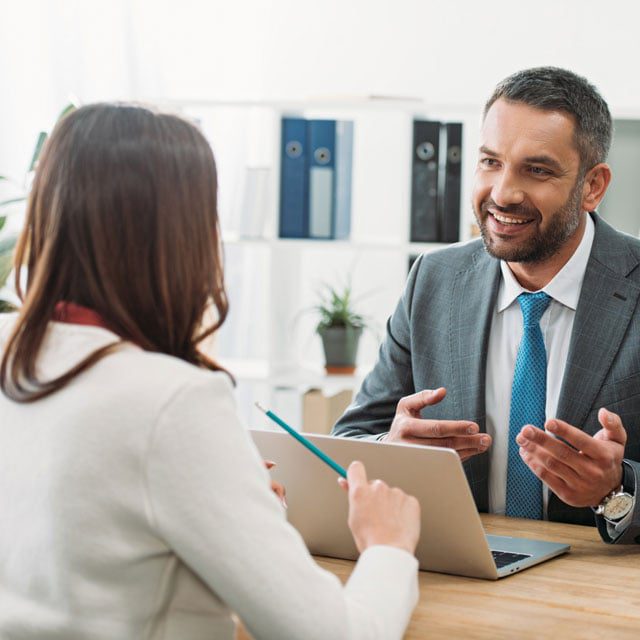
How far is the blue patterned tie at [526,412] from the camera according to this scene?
6.16ft

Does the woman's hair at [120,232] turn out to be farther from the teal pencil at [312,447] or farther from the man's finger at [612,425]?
the man's finger at [612,425]

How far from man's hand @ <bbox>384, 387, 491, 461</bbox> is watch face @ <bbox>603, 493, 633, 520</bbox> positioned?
210mm

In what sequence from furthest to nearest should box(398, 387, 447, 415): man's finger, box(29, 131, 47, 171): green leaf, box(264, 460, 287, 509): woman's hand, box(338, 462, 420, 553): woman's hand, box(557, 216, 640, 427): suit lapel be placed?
box(29, 131, 47, 171): green leaf → box(557, 216, 640, 427): suit lapel → box(398, 387, 447, 415): man's finger → box(264, 460, 287, 509): woman's hand → box(338, 462, 420, 553): woman's hand

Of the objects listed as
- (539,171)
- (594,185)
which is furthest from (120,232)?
Result: (594,185)

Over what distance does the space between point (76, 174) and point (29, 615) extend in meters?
0.45

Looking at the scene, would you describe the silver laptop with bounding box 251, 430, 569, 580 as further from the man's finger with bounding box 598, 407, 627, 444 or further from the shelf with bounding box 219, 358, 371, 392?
the shelf with bounding box 219, 358, 371, 392

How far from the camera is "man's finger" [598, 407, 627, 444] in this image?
156 cm

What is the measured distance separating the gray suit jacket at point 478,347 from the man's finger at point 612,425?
276 mm

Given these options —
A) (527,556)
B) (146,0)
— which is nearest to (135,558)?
(527,556)

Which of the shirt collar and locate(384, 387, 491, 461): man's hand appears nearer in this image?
locate(384, 387, 491, 461): man's hand

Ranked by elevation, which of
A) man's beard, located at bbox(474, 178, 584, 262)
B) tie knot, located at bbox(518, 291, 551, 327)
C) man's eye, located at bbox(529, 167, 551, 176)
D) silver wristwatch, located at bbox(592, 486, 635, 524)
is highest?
man's eye, located at bbox(529, 167, 551, 176)

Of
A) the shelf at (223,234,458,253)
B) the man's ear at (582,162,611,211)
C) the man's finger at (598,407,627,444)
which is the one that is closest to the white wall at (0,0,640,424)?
the shelf at (223,234,458,253)

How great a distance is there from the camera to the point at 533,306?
1.95 metres

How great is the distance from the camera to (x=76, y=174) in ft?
3.38
